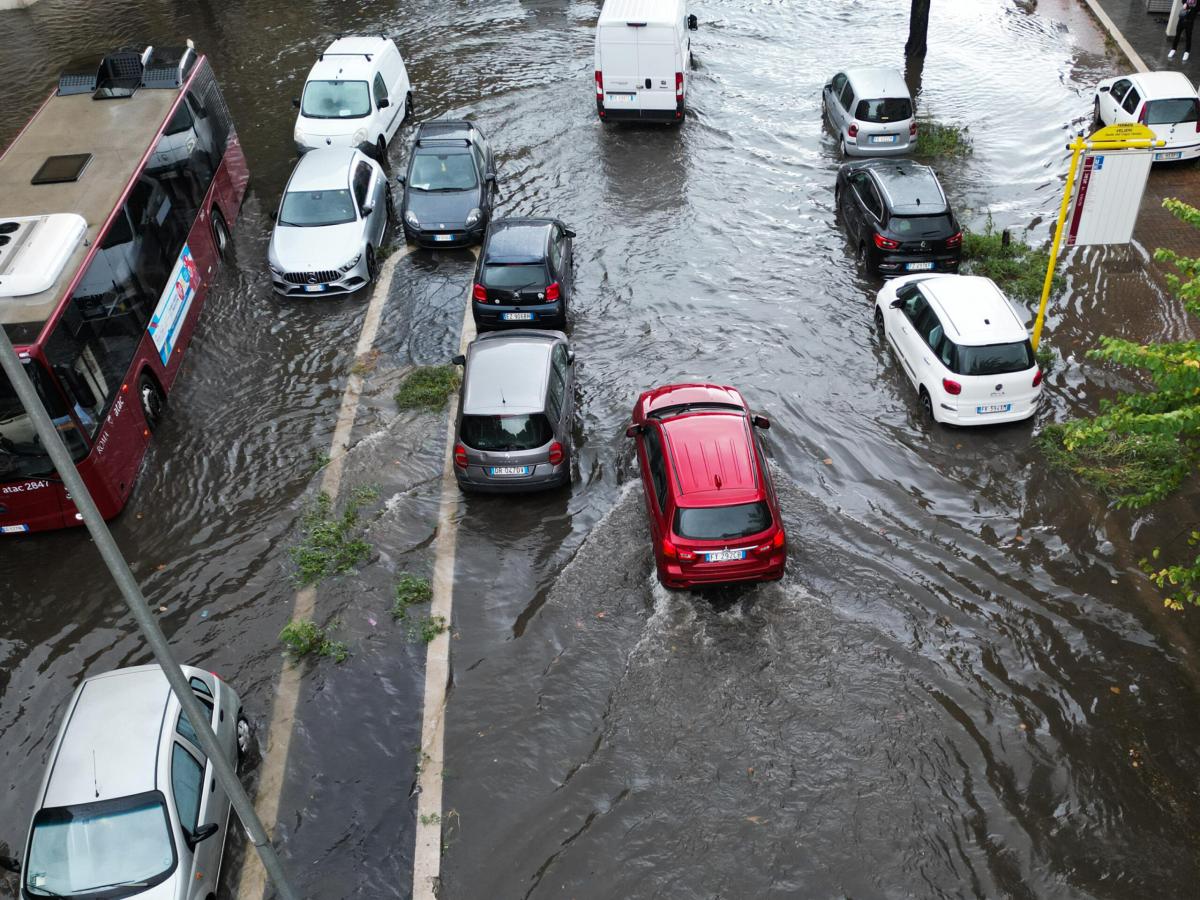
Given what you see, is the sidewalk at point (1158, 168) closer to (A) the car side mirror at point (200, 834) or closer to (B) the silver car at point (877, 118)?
(B) the silver car at point (877, 118)

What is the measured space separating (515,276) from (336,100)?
8.54m

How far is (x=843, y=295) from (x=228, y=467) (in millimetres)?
10692

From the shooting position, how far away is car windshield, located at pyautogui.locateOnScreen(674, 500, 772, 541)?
449 inches

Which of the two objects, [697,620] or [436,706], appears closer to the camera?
[436,706]

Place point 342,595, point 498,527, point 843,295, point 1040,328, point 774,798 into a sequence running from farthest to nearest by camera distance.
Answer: point 843,295 → point 1040,328 → point 498,527 → point 342,595 → point 774,798

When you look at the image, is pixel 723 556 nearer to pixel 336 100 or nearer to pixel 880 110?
pixel 880 110

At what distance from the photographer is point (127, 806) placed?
840 centimetres

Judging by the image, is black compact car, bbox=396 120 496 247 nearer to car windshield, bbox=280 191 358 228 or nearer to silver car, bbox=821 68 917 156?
car windshield, bbox=280 191 358 228

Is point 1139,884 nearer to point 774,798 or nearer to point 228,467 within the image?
point 774,798

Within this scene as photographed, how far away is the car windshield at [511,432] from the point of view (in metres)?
12.9

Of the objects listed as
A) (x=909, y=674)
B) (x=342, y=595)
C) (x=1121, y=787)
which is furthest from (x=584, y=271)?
(x=1121, y=787)

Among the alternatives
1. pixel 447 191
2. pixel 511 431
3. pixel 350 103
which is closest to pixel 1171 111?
pixel 447 191

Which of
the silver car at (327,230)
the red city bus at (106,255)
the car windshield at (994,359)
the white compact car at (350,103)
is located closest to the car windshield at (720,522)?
the car windshield at (994,359)

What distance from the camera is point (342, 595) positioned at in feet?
39.6
